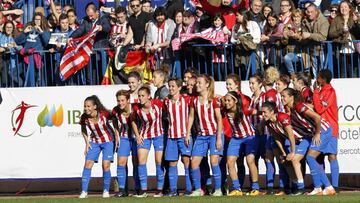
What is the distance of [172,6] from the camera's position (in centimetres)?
2362

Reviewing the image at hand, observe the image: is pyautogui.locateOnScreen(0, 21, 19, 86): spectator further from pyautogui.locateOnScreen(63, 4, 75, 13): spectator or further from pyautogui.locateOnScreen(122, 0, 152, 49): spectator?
pyautogui.locateOnScreen(122, 0, 152, 49): spectator

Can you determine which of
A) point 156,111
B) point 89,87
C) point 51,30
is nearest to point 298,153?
point 156,111

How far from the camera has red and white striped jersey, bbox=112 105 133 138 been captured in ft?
69.2

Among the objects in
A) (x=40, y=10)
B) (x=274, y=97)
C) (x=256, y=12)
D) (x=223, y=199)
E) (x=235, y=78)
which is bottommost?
(x=223, y=199)

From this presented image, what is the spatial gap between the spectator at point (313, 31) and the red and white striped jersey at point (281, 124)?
2170mm

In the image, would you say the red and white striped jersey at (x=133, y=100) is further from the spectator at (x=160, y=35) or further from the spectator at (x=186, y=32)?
the spectator at (x=186, y=32)

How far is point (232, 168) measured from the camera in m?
20.5

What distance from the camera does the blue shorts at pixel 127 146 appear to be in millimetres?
21172

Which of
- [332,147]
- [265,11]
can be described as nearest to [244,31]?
[265,11]

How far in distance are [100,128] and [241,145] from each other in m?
2.46

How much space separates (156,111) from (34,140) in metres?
3.23

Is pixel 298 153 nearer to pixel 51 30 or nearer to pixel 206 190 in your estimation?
pixel 206 190

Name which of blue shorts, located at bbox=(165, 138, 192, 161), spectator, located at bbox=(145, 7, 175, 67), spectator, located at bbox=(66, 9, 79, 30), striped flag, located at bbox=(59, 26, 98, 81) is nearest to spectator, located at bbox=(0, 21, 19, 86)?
striped flag, located at bbox=(59, 26, 98, 81)

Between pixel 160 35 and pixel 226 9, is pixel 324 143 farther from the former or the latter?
pixel 160 35
